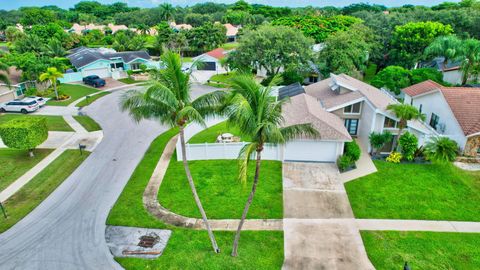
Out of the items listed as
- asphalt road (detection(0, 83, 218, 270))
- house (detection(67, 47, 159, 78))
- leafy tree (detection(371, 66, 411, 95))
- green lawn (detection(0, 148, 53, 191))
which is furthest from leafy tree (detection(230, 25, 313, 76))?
green lawn (detection(0, 148, 53, 191))

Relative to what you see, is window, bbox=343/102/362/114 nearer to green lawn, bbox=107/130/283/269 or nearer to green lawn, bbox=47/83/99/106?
green lawn, bbox=107/130/283/269

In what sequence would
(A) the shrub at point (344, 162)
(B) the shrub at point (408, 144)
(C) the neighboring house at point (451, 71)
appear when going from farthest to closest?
1. (C) the neighboring house at point (451, 71)
2. (B) the shrub at point (408, 144)
3. (A) the shrub at point (344, 162)

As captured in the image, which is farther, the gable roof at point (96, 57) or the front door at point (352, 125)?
the gable roof at point (96, 57)

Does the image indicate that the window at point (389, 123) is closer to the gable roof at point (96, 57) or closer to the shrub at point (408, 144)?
the shrub at point (408, 144)

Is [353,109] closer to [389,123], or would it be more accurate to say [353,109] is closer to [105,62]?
[389,123]

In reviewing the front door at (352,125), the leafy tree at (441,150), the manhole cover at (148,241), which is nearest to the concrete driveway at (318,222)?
the front door at (352,125)

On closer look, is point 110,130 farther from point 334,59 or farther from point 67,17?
point 67,17

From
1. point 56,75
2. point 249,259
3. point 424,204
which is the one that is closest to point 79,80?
point 56,75
